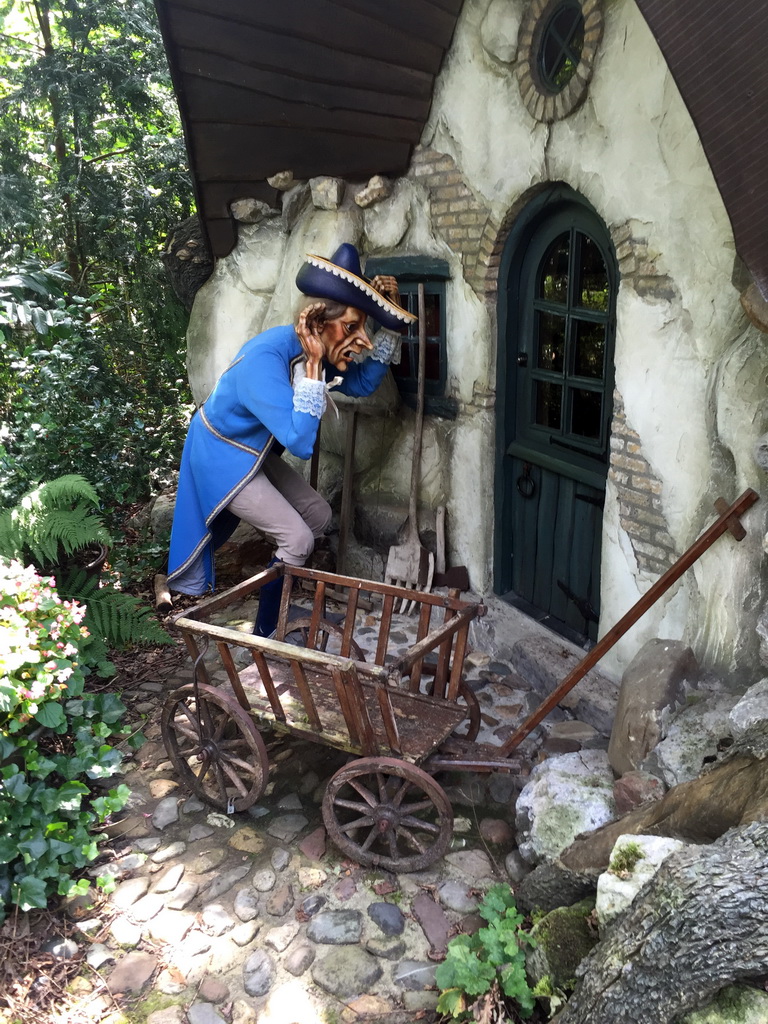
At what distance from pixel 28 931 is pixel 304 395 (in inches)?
102

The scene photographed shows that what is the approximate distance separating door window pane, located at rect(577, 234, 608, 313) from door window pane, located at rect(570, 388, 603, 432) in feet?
1.49

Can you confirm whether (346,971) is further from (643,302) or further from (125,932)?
(643,302)

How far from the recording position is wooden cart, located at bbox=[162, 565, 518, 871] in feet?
9.89

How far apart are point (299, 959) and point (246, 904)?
349mm

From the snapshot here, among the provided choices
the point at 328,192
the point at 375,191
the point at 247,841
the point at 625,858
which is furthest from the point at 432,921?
the point at 328,192

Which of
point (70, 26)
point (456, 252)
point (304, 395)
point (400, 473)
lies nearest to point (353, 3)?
point (456, 252)

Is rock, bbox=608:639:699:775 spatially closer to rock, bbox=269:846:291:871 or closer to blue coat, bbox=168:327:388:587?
rock, bbox=269:846:291:871

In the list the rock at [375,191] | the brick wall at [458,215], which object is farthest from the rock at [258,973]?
the rock at [375,191]

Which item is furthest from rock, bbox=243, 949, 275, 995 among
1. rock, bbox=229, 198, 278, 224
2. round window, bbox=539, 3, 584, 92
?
rock, bbox=229, 198, 278, 224

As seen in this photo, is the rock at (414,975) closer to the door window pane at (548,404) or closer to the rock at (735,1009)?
the rock at (735,1009)

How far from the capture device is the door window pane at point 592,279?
3922mm

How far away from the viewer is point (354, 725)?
307cm

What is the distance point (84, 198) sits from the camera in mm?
7406

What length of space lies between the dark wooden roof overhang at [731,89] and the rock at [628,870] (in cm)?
181
